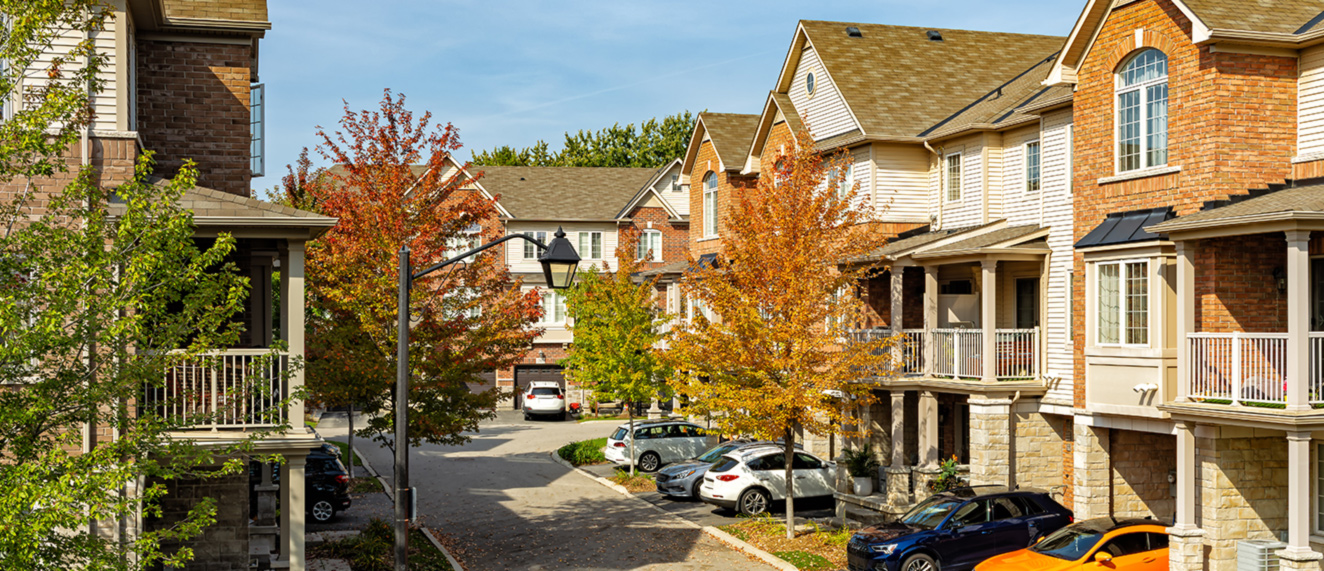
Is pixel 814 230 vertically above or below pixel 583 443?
above

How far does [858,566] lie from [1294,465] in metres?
6.80

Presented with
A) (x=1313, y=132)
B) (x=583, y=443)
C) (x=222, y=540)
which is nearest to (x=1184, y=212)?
(x=1313, y=132)

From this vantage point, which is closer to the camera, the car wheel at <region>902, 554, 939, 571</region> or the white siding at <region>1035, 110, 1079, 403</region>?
the car wheel at <region>902, 554, 939, 571</region>

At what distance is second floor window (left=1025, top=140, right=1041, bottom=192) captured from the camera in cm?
2416

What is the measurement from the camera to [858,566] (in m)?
18.8

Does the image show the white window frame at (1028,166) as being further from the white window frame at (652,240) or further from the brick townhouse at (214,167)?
the white window frame at (652,240)

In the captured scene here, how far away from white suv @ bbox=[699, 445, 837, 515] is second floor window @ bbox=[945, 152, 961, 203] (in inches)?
283

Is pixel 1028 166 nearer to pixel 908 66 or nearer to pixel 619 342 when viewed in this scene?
pixel 908 66

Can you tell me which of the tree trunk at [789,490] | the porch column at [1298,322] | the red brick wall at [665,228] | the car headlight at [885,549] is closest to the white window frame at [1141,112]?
the porch column at [1298,322]

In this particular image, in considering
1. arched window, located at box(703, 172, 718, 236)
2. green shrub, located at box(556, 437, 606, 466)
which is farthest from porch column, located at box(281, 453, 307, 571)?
arched window, located at box(703, 172, 718, 236)

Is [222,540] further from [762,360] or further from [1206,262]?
[1206,262]

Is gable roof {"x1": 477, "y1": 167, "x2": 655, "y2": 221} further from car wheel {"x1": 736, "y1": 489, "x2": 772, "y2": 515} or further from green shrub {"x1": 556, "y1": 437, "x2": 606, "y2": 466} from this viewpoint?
car wheel {"x1": 736, "y1": 489, "x2": 772, "y2": 515}

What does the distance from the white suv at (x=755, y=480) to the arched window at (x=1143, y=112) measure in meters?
10.2

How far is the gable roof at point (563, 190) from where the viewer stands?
55938 mm
